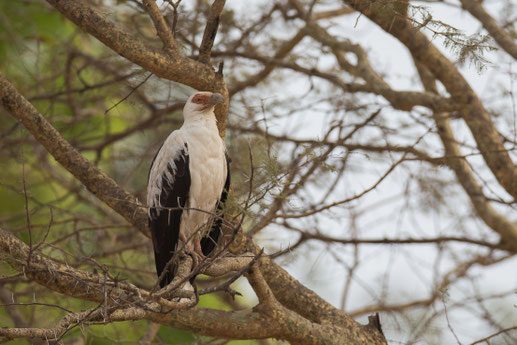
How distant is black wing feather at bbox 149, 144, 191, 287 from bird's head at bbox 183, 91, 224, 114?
1.12 feet

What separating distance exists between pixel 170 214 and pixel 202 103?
761 millimetres

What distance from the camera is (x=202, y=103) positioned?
4.04m

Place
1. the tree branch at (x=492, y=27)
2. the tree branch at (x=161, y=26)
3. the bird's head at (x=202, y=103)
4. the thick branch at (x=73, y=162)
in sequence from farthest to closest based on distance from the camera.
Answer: the tree branch at (x=492, y=27) → the bird's head at (x=202, y=103) → the thick branch at (x=73, y=162) → the tree branch at (x=161, y=26)

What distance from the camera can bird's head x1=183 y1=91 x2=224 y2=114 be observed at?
12.8 ft

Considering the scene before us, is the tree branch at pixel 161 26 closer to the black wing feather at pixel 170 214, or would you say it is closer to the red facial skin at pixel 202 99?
the red facial skin at pixel 202 99

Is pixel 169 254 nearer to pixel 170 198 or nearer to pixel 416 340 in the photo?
pixel 170 198

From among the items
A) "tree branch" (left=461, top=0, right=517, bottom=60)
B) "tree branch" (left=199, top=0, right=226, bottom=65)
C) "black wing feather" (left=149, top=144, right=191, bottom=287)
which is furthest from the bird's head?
"tree branch" (left=461, top=0, right=517, bottom=60)

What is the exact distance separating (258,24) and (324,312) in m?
2.68

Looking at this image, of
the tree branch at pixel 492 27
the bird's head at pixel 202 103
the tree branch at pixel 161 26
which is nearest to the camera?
the tree branch at pixel 161 26

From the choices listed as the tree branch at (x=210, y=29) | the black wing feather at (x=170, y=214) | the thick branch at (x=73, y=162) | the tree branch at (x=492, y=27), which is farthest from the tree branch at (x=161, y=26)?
the tree branch at (x=492, y=27)

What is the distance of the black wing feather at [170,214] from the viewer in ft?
12.3

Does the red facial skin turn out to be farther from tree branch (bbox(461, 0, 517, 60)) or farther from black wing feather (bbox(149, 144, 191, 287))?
tree branch (bbox(461, 0, 517, 60))

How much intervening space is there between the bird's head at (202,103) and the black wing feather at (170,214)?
340 millimetres

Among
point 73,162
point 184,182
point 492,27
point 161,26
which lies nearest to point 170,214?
point 184,182
